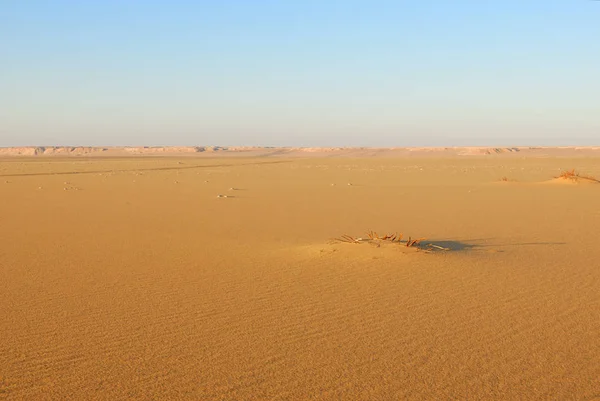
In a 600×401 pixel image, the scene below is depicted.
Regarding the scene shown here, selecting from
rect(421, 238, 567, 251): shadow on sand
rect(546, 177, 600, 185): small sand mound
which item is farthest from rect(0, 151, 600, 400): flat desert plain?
rect(546, 177, 600, 185): small sand mound

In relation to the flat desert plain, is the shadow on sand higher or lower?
higher

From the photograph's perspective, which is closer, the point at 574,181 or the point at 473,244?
the point at 473,244

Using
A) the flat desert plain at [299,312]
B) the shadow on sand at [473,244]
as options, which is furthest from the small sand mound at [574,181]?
the shadow on sand at [473,244]

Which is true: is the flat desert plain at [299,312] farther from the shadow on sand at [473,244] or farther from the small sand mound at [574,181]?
the small sand mound at [574,181]

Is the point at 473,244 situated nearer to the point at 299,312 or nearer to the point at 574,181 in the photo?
the point at 299,312

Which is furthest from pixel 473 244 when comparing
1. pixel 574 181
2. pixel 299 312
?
pixel 574 181

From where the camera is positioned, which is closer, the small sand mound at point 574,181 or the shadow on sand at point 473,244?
the shadow on sand at point 473,244

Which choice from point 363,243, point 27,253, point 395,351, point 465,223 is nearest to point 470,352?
point 395,351

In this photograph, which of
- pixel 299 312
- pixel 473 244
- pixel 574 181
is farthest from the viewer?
pixel 574 181

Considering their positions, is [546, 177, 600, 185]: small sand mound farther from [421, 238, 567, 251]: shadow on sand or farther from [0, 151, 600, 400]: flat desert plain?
[421, 238, 567, 251]: shadow on sand
